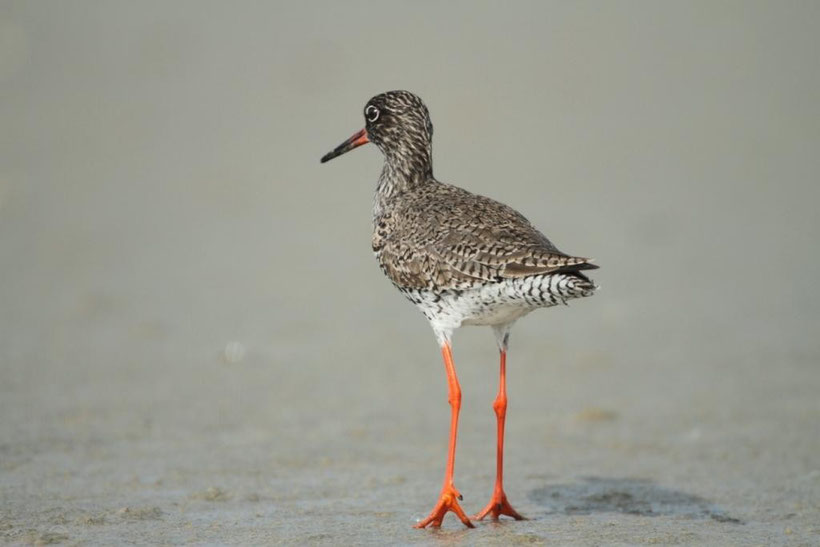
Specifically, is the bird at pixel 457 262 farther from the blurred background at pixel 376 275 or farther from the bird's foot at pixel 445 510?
the blurred background at pixel 376 275

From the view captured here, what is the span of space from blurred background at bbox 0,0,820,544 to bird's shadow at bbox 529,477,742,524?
0.03 m

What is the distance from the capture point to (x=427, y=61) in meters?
18.5

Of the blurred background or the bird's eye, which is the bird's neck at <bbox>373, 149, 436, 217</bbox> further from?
the blurred background

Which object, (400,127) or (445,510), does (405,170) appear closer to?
(400,127)

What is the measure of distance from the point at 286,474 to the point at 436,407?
212 centimetres

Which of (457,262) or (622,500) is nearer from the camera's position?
(457,262)

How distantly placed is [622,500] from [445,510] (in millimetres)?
1421

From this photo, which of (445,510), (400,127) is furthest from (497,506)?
(400,127)

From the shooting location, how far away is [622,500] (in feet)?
26.2

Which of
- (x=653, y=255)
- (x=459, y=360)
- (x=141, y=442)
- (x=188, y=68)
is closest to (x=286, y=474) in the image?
(x=141, y=442)

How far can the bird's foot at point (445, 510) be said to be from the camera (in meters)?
7.15

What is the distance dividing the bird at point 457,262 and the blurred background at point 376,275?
66 centimetres

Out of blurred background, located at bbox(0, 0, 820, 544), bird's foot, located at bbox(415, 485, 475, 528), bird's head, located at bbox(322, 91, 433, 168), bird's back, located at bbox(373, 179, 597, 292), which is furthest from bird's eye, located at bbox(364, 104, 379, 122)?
bird's foot, located at bbox(415, 485, 475, 528)

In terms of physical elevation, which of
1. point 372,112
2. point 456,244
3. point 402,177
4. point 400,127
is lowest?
point 456,244
